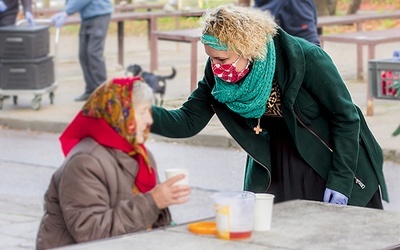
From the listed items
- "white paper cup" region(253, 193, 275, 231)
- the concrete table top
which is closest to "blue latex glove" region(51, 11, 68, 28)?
the concrete table top

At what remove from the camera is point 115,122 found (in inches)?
131

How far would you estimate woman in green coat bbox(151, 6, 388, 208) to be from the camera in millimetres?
4027

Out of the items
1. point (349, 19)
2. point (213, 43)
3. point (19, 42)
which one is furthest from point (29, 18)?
point (213, 43)

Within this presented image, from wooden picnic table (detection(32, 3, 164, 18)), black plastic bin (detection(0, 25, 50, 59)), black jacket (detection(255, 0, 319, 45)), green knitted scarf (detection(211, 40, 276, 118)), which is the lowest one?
wooden picnic table (detection(32, 3, 164, 18))

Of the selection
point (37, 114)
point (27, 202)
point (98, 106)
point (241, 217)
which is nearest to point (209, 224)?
point (241, 217)

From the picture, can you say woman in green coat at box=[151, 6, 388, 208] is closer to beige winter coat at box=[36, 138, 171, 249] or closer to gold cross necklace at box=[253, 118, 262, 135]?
gold cross necklace at box=[253, 118, 262, 135]

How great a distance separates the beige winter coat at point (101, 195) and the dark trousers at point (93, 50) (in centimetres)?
918

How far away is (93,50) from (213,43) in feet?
29.2

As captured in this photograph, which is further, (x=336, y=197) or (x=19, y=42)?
(x=19, y=42)

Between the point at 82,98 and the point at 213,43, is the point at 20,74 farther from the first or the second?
the point at 213,43

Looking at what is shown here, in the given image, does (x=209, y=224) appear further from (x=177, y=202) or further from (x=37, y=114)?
(x=37, y=114)

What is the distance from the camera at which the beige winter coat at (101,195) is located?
334cm

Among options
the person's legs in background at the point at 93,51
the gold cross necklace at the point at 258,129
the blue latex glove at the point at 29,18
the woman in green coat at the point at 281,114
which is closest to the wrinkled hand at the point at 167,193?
the woman in green coat at the point at 281,114

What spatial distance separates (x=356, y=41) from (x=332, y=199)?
308 inches
